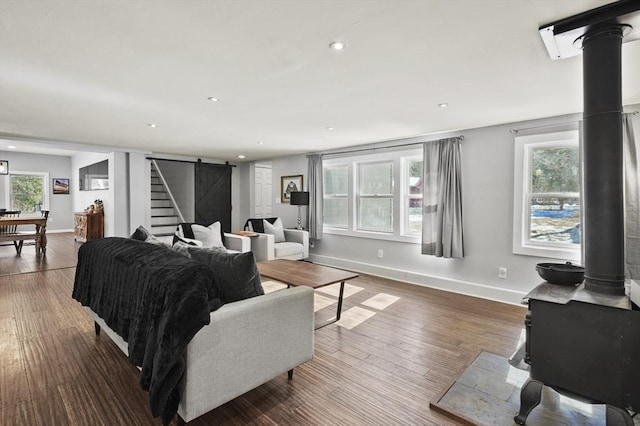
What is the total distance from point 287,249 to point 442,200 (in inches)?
106

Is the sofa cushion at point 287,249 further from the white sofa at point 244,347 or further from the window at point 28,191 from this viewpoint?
the window at point 28,191

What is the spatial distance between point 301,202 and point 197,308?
4.61 m

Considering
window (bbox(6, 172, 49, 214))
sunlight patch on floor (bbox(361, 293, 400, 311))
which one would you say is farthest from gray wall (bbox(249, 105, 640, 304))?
window (bbox(6, 172, 49, 214))

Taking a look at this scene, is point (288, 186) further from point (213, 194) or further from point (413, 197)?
point (413, 197)

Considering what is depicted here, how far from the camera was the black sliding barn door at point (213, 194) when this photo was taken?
7.70 m

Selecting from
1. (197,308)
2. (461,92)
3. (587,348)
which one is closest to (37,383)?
(197,308)

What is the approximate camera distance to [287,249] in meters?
5.67

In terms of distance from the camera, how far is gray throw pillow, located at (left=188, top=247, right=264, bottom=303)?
198 cm

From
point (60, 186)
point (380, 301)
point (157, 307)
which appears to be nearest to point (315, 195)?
point (380, 301)

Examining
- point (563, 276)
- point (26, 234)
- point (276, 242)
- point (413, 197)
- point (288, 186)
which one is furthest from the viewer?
point (288, 186)

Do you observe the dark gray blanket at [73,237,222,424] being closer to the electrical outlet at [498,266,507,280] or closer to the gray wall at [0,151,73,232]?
the electrical outlet at [498,266,507,280]

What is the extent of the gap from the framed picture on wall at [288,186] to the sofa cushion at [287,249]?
1370 millimetres

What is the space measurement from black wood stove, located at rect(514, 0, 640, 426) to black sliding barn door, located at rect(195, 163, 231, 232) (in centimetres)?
720

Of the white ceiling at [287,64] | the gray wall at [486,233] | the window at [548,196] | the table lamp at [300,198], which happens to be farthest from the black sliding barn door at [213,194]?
the window at [548,196]
